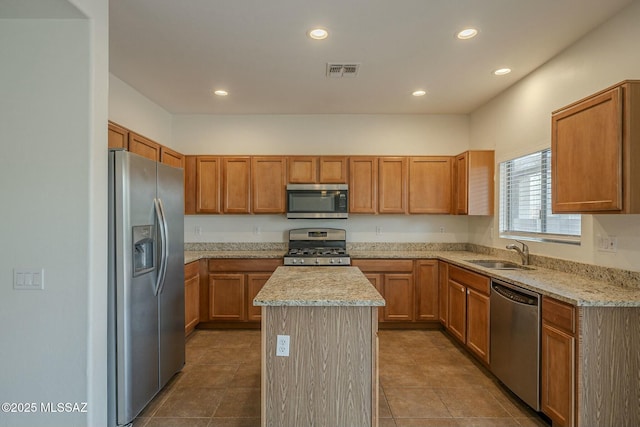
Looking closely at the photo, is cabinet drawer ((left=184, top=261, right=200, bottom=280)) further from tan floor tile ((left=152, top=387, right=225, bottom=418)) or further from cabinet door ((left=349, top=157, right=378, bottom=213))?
cabinet door ((left=349, top=157, right=378, bottom=213))

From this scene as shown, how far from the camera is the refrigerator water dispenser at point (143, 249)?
2080 millimetres

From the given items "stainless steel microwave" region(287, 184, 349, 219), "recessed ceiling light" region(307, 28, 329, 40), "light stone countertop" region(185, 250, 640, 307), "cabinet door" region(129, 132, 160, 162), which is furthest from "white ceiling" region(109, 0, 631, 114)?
"light stone countertop" region(185, 250, 640, 307)

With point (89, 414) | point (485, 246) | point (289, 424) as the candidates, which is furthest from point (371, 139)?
point (89, 414)

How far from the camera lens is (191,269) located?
3.53m

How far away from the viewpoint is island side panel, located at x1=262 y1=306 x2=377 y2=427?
6.03 ft

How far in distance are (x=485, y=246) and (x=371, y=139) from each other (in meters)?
2.05

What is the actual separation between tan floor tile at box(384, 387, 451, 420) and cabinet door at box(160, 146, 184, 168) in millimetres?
3246

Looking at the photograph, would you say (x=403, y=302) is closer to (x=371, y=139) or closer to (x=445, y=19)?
(x=371, y=139)

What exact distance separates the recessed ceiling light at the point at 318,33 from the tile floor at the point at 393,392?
2857mm

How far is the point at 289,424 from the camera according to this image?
183 centimetres

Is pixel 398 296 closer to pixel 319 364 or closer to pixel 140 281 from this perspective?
pixel 319 364

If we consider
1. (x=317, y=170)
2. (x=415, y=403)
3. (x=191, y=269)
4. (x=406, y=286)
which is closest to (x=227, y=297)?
(x=191, y=269)

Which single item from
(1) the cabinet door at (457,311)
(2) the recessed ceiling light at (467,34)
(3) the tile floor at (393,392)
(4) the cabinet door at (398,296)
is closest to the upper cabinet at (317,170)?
(4) the cabinet door at (398,296)

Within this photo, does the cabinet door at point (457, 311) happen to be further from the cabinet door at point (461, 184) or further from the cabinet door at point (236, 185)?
the cabinet door at point (236, 185)
